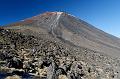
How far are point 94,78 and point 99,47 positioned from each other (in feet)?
200

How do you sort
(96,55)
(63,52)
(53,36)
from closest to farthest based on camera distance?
(63,52), (96,55), (53,36)

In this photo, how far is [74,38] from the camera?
4345 inches

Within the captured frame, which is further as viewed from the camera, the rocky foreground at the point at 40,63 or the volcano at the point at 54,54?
the volcano at the point at 54,54

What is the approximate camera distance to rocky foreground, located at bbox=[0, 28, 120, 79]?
4434 cm

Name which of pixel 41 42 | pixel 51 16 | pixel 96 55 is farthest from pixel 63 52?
pixel 51 16

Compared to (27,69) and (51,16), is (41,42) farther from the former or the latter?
(51,16)

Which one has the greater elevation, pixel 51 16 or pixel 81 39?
pixel 51 16

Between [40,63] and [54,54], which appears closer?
[40,63]

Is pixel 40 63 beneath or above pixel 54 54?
beneath

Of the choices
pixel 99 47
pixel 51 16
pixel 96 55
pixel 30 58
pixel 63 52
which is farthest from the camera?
pixel 51 16

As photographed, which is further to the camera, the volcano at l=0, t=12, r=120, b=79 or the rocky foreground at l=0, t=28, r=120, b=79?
the volcano at l=0, t=12, r=120, b=79

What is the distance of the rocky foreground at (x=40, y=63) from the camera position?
44.3 m

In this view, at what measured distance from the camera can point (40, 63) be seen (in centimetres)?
5338

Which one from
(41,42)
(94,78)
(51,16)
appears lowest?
(94,78)
